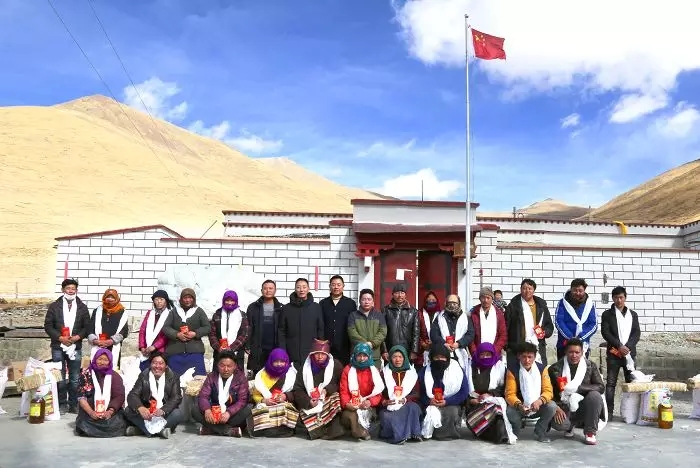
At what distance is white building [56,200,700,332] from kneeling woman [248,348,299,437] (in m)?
6.95

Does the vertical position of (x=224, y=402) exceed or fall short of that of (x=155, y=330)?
it falls short

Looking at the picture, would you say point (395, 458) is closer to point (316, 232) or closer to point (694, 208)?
point (316, 232)

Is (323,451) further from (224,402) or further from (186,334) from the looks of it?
(186,334)

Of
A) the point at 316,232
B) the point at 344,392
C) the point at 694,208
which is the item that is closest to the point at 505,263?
the point at 316,232

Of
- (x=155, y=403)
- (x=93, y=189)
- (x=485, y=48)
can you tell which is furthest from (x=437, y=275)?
(x=93, y=189)

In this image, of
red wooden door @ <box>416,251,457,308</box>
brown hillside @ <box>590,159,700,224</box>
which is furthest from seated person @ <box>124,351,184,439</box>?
brown hillside @ <box>590,159,700,224</box>

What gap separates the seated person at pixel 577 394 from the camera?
624 centimetres

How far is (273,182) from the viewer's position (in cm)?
8238

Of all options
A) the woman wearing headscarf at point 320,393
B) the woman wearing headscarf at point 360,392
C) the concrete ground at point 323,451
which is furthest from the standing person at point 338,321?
the concrete ground at point 323,451

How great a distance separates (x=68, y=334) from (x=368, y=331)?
3.74 metres

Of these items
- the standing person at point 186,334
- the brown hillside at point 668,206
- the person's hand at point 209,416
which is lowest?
the person's hand at point 209,416

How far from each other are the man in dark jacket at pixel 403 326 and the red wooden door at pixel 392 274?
20.6ft

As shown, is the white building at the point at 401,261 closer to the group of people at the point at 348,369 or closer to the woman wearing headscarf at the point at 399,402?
the group of people at the point at 348,369

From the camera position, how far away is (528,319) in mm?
7598
